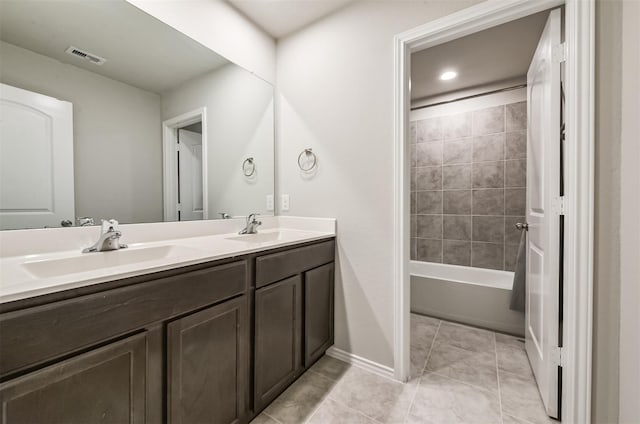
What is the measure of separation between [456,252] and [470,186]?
2.56ft

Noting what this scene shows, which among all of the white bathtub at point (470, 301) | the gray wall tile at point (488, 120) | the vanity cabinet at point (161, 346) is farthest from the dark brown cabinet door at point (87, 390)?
the gray wall tile at point (488, 120)

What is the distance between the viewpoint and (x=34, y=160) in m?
1.04

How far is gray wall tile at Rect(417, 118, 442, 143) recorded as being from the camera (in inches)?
123

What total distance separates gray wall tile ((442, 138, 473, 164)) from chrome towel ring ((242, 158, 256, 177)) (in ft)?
7.61

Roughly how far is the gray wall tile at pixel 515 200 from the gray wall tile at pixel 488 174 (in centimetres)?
11

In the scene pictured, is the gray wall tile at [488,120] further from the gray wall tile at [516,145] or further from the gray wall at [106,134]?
the gray wall at [106,134]

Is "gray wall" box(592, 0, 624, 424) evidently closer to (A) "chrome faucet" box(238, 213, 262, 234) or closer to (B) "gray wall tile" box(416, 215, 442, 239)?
(A) "chrome faucet" box(238, 213, 262, 234)

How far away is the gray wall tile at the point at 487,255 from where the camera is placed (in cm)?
278

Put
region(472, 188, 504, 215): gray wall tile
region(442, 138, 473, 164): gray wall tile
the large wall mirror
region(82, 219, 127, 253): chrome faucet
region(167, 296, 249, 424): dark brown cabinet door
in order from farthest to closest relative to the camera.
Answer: region(442, 138, 473, 164): gray wall tile
region(472, 188, 504, 215): gray wall tile
region(82, 219, 127, 253): chrome faucet
the large wall mirror
region(167, 296, 249, 424): dark brown cabinet door

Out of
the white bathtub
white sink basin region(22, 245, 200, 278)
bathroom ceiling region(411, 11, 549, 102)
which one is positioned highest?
bathroom ceiling region(411, 11, 549, 102)

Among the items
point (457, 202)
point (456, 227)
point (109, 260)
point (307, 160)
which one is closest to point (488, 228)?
point (456, 227)

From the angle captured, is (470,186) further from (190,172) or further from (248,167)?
(190,172)

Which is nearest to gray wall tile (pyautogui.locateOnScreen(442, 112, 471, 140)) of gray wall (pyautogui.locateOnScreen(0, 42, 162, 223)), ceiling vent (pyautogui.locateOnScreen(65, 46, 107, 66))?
gray wall (pyautogui.locateOnScreen(0, 42, 162, 223))

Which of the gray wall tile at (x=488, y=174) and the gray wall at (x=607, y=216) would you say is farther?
the gray wall tile at (x=488, y=174)
